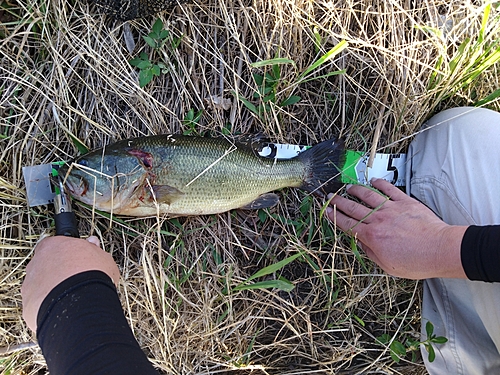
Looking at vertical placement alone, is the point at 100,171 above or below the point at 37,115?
below

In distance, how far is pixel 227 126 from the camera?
3051 mm

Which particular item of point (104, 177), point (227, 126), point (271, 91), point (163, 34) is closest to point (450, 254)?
point (271, 91)

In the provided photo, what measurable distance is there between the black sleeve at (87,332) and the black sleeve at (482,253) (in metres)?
1.74

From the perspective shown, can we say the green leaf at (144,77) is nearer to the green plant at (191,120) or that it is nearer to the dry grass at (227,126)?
the dry grass at (227,126)

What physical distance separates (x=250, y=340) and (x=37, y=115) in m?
2.38

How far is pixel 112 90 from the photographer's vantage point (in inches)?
116

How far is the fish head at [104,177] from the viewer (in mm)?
2549

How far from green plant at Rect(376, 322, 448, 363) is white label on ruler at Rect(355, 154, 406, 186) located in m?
1.10

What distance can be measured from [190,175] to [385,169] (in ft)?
5.08

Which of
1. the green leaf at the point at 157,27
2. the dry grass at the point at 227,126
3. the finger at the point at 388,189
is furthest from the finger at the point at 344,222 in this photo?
the green leaf at the point at 157,27

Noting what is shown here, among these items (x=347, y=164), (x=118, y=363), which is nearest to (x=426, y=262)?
(x=347, y=164)

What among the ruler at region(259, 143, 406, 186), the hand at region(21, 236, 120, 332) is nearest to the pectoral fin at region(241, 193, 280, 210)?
the ruler at region(259, 143, 406, 186)

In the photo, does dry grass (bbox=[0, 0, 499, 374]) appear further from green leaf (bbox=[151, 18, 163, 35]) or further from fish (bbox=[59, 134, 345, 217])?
fish (bbox=[59, 134, 345, 217])

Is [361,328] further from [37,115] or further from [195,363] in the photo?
[37,115]
